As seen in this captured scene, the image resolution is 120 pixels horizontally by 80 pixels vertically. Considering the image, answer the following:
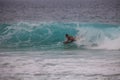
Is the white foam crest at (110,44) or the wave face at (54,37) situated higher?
the wave face at (54,37)

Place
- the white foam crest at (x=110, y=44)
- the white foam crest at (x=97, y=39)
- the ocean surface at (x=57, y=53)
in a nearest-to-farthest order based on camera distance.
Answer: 1. the ocean surface at (x=57, y=53)
2. the white foam crest at (x=110, y=44)
3. the white foam crest at (x=97, y=39)

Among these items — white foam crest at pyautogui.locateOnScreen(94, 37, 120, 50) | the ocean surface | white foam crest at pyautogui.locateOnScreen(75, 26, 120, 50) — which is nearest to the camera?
the ocean surface

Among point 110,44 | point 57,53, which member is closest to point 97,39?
point 110,44

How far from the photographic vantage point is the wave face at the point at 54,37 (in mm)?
3771

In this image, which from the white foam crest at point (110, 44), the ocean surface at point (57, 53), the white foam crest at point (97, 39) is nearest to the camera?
the ocean surface at point (57, 53)

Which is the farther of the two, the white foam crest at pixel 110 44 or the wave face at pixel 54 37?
the wave face at pixel 54 37

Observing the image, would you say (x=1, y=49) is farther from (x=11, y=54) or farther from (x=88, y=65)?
(x=88, y=65)

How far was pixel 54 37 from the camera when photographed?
4.26 m

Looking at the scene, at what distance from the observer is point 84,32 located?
4402 millimetres

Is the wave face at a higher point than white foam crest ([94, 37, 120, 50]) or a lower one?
higher

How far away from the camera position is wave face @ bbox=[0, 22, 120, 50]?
3.77 metres

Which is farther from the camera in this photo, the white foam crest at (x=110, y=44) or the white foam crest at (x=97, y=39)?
the white foam crest at (x=97, y=39)

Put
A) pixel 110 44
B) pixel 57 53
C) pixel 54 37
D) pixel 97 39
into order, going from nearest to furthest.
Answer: pixel 57 53, pixel 110 44, pixel 97 39, pixel 54 37

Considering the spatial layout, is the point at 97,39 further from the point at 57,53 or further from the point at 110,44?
the point at 57,53
